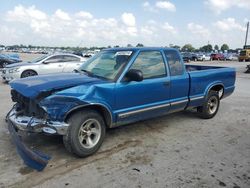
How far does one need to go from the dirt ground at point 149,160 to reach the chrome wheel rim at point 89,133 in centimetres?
23

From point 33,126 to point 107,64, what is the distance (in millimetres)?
1851

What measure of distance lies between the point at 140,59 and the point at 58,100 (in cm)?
183

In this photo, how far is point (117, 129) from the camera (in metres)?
5.46

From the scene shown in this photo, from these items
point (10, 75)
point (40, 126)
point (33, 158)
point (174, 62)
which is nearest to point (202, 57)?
point (10, 75)

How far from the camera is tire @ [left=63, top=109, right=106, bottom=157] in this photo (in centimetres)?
388

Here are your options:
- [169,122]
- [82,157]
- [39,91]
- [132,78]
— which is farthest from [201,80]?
[39,91]

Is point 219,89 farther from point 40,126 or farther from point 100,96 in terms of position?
point 40,126

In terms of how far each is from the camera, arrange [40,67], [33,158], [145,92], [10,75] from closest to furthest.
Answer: [33,158]
[145,92]
[10,75]
[40,67]

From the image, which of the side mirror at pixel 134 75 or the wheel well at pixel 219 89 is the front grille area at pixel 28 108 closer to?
the side mirror at pixel 134 75

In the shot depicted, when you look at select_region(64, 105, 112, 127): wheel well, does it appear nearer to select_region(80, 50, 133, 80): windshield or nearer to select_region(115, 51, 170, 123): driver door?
select_region(115, 51, 170, 123): driver door

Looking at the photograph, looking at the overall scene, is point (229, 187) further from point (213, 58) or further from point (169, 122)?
point (213, 58)

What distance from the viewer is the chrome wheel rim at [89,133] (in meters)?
4.07

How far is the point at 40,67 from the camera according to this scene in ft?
39.0

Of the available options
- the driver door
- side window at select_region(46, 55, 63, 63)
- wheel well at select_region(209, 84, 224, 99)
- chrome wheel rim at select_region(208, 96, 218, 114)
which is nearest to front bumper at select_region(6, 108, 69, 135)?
the driver door
